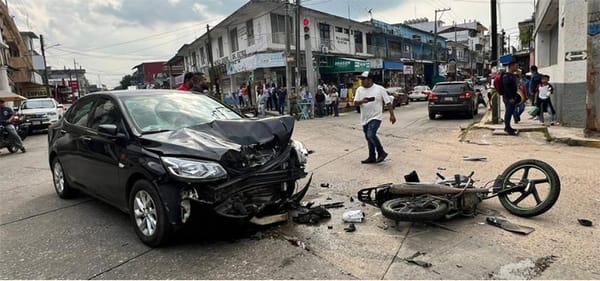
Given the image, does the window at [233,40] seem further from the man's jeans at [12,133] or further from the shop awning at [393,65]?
the man's jeans at [12,133]

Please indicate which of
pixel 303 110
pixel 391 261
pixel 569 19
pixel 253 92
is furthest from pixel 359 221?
pixel 253 92

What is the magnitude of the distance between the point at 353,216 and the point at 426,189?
87 centimetres

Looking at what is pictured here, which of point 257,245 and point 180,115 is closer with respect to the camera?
point 257,245

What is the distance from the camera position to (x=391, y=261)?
365 cm

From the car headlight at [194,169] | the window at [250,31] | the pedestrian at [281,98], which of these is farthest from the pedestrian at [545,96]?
the window at [250,31]

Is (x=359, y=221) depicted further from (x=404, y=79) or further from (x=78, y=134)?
(x=404, y=79)

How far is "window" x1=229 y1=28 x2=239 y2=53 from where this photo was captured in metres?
33.0

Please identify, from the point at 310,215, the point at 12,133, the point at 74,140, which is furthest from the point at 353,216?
the point at 12,133

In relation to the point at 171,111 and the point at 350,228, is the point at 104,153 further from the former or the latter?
the point at 350,228

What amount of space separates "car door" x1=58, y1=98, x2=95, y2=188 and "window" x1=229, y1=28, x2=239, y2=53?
91.1 feet

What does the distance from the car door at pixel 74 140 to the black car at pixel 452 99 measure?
13510mm

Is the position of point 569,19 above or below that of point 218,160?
above

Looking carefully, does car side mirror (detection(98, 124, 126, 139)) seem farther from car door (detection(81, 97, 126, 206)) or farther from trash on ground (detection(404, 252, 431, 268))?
trash on ground (detection(404, 252, 431, 268))

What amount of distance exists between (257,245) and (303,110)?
55.9 ft
